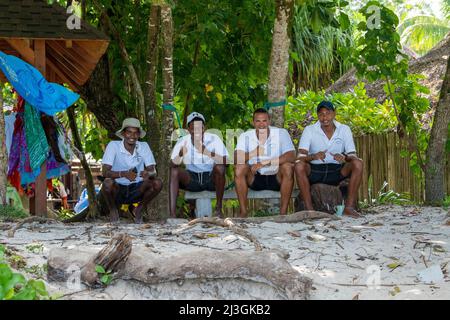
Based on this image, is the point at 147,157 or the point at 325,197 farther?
the point at 147,157

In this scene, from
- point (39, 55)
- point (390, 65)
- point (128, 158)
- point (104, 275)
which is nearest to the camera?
point (104, 275)

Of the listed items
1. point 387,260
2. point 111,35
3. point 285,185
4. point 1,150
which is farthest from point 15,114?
point 387,260

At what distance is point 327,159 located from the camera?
7.78 metres

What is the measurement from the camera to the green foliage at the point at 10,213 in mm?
7297

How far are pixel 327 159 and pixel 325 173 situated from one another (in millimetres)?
146

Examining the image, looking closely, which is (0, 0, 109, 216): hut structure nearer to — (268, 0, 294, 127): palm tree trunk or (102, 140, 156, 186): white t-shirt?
(102, 140, 156, 186): white t-shirt

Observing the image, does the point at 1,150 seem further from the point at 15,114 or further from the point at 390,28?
the point at 390,28

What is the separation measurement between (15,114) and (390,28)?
4.20 m

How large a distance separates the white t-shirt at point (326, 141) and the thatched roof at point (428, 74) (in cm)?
508

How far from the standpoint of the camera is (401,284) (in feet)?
15.1

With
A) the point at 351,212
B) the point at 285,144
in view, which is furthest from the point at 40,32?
the point at 351,212

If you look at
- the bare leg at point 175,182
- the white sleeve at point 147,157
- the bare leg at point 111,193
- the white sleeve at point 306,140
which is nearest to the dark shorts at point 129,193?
the bare leg at point 111,193

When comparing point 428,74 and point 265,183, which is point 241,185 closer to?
point 265,183

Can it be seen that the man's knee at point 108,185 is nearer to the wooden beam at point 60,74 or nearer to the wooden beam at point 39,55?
the wooden beam at point 39,55
